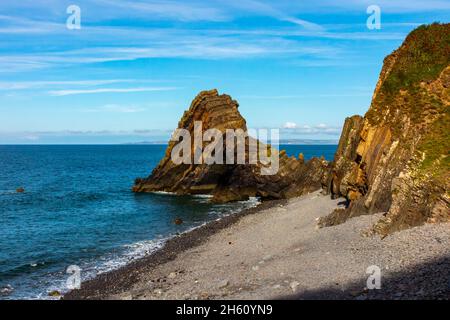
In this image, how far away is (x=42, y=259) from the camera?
126ft

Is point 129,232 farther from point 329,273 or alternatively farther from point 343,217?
→ point 329,273

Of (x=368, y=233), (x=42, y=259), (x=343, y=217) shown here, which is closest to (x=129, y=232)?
(x=42, y=259)

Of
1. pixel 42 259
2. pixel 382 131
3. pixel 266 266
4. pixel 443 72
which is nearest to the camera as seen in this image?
pixel 266 266

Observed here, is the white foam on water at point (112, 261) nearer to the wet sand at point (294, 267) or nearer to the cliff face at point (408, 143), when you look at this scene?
the wet sand at point (294, 267)

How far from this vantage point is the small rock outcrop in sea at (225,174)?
6919cm

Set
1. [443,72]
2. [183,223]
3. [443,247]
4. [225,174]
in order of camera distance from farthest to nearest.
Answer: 1. [225,174]
2. [183,223]
3. [443,72]
4. [443,247]

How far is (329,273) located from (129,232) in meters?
31.8

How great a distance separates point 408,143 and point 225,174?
156ft

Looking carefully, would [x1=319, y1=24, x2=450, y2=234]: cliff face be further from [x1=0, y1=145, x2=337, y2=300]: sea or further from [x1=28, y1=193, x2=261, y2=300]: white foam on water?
[x1=0, y1=145, x2=337, y2=300]: sea

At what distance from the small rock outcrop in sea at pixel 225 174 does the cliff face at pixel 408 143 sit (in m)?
28.3

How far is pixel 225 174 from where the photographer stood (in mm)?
76938

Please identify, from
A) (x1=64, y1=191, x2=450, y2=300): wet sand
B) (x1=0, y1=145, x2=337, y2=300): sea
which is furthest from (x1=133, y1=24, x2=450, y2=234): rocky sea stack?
(x1=0, y1=145, x2=337, y2=300): sea

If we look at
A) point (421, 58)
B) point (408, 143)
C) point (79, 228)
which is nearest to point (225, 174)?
point (79, 228)

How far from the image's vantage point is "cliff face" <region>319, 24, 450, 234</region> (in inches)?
1074
